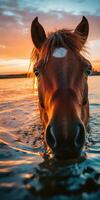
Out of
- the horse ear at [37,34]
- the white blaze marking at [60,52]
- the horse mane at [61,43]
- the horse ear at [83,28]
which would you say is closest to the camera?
the white blaze marking at [60,52]

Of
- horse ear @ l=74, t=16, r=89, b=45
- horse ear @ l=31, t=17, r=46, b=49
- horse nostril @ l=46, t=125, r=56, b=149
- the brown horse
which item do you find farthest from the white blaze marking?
horse ear @ l=74, t=16, r=89, b=45

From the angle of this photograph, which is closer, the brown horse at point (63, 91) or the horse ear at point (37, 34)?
the brown horse at point (63, 91)

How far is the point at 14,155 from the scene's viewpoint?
5203 mm

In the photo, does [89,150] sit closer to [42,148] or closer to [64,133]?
[42,148]

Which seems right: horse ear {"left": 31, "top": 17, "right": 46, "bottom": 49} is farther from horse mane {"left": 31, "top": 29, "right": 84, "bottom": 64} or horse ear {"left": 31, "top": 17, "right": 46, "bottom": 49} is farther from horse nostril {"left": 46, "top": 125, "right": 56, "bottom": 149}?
horse nostril {"left": 46, "top": 125, "right": 56, "bottom": 149}

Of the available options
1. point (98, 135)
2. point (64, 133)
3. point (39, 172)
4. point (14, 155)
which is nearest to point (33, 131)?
point (98, 135)

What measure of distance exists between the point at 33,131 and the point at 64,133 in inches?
182

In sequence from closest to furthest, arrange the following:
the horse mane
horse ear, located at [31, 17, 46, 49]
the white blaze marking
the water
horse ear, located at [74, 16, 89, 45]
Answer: the water → the white blaze marking → the horse mane → horse ear, located at [31, 17, 46, 49] → horse ear, located at [74, 16, 89, 45]

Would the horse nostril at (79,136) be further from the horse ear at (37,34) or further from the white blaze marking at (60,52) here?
the horse ear at (37,34)

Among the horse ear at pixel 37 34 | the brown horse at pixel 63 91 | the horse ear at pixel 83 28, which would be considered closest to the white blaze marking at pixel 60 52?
the brown horse at pixel 63 91

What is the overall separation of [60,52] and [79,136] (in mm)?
1438

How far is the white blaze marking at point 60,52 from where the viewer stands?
13.0 ft

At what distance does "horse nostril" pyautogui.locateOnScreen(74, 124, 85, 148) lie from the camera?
3021 mm

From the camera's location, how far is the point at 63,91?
137 inches
